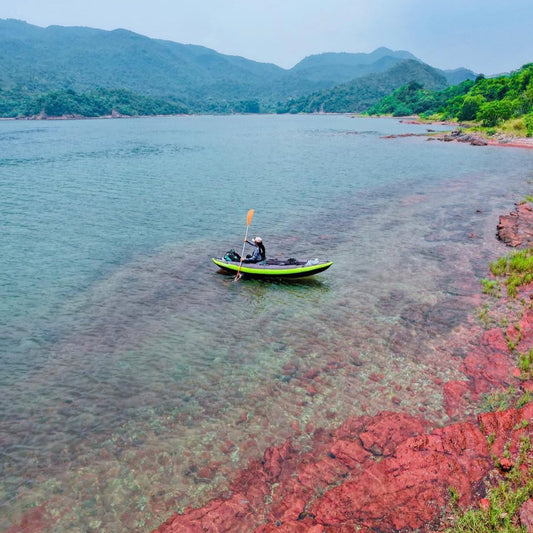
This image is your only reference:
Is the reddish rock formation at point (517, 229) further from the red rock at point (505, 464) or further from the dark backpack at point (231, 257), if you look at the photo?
the red rock at point (505, 464)

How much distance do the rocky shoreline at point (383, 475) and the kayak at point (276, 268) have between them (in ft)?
35.1

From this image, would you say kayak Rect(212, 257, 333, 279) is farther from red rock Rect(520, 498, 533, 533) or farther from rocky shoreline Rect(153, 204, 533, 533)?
red rock Rect(520, 498, 533, 533)

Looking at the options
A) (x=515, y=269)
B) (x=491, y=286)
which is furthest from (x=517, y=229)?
(x=491, y=286)

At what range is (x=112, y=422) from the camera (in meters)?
12.8

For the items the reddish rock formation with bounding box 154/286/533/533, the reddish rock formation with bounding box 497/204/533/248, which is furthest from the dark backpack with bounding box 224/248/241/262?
the reddish rock formation with bounding box 497/204/533/248

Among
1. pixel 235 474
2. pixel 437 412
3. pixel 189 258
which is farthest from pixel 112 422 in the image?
pixel 189 258

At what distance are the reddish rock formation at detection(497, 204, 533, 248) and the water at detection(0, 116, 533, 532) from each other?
0.89 meters

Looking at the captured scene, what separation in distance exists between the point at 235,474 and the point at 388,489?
4093 millimetres

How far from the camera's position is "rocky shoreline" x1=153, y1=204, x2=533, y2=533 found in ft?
30.1

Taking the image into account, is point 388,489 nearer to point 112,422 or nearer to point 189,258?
point 112,422

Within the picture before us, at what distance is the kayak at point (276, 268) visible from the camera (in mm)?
22484

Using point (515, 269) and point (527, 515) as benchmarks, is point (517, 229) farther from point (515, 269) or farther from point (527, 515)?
point (527, 515)

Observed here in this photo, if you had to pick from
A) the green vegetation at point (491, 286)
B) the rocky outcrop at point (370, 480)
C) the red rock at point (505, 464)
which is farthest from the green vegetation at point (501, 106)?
the red rock at point (505, 464)

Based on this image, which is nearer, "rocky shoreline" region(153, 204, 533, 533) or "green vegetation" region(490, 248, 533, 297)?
"rocky shoreline" region(153, 204, 533, 533)
